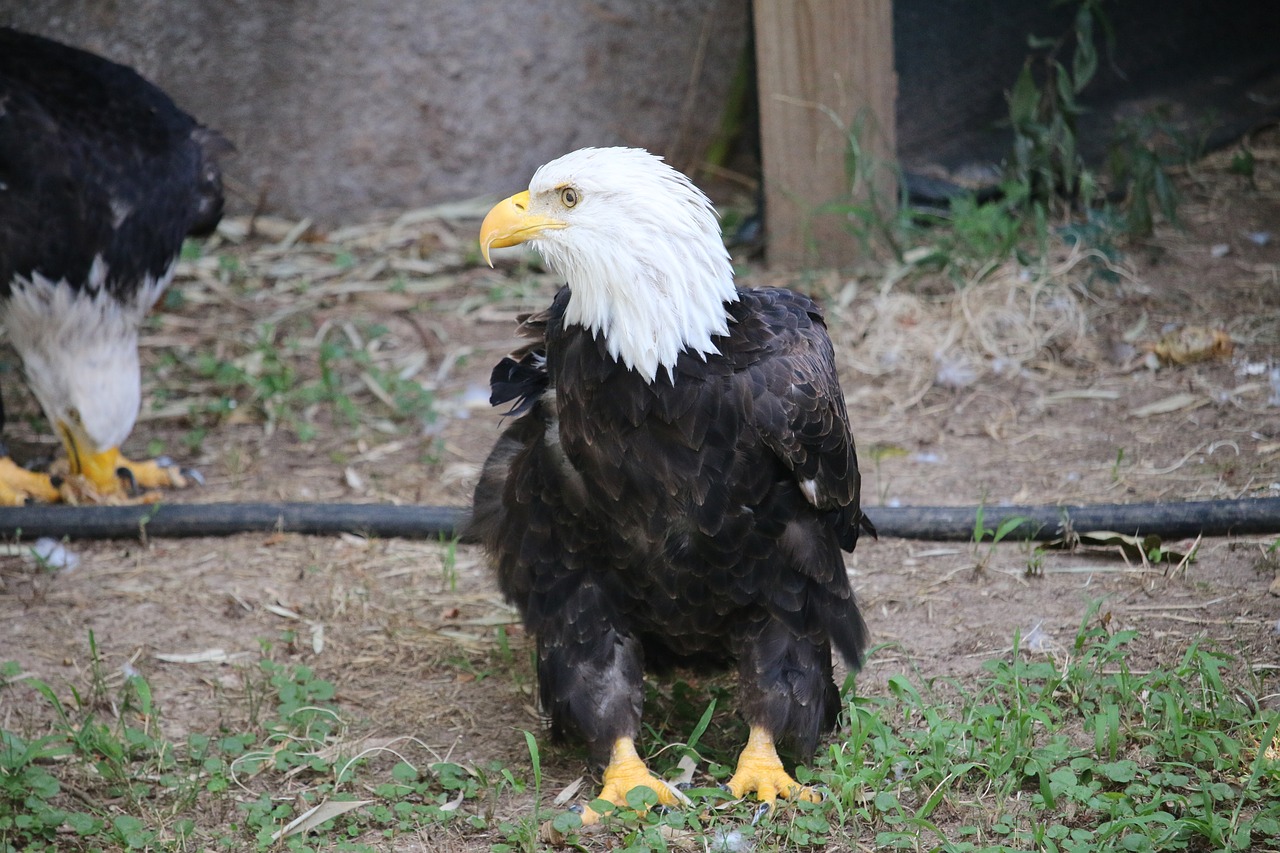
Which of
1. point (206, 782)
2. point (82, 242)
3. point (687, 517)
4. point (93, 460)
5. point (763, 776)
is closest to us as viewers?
point (687, 517)

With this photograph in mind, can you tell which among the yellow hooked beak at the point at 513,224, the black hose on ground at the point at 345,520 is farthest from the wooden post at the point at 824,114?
the yellow hooked beak at the point at 513,224

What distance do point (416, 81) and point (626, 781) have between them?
472 centimetres

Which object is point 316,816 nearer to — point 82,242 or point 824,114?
point 82,242

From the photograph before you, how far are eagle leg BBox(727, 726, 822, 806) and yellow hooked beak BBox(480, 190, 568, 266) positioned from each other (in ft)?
4.17

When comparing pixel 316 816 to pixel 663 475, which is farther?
pixel 316 816

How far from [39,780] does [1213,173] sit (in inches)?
218

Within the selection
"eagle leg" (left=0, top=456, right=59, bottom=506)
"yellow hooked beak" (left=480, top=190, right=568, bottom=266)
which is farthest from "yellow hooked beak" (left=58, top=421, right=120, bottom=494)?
"yellow hooked beak" (left=480, top=190, right=568, bottom=266)

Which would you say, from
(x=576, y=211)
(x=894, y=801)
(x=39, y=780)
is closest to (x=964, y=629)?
(x=894, y=801)

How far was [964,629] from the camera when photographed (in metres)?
3.37

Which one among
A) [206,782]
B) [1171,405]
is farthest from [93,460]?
[1171,405]

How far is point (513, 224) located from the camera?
272 centimetres

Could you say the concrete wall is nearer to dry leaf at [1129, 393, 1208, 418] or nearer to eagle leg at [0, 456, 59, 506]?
eagle leg at [0, 456, 59, 506]

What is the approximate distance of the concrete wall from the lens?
6.27m

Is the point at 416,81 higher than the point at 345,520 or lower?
higher
